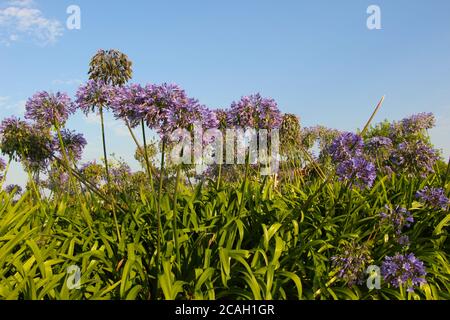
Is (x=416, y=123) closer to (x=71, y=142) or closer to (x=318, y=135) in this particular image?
(x=318, y=135)

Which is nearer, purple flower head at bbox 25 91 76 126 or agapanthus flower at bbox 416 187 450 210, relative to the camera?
agapanthus flower at bbox 416 187 450 210

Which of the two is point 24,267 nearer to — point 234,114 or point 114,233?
point 114,233

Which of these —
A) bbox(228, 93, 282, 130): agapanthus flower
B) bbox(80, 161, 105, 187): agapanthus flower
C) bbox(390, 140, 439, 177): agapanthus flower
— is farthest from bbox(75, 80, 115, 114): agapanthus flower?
bbox(80, 161, 105, 187): agapanthus flower

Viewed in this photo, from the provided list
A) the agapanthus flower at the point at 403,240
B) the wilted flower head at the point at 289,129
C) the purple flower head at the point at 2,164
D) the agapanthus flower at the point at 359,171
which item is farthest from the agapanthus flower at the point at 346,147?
the purple flower head at the point at 2,164

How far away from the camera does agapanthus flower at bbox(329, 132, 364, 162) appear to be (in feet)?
20.4

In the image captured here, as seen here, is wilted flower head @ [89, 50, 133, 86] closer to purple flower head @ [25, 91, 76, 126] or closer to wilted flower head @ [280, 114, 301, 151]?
purple flower head @ [25, 91, 76, 126]

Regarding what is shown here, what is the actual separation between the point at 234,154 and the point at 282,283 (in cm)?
314

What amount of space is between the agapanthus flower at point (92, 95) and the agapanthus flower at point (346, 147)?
3084mm

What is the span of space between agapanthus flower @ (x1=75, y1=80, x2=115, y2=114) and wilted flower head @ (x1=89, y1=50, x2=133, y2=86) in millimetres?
226

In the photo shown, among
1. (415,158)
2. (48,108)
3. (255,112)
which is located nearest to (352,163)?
(255,112)

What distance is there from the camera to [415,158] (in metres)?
7.03

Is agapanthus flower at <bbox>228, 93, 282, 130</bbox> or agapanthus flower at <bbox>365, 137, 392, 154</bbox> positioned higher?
agapanthus flower at <bbox>228, 93, 282, 130</bbox>

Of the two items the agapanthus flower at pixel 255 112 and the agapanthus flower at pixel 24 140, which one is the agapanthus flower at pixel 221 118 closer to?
the agapanthus flower at pixel 255 112

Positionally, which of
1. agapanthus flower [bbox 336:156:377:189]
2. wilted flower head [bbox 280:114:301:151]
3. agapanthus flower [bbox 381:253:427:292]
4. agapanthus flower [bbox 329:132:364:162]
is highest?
wilted flower head [bbox 280:114:301:151]
